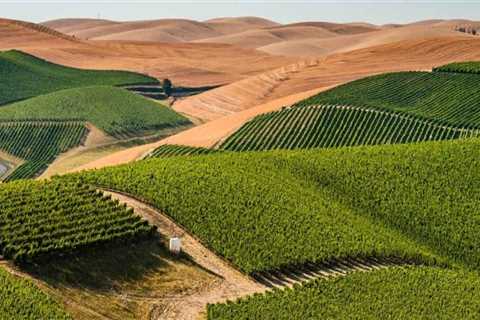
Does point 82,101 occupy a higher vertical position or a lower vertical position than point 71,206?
lower

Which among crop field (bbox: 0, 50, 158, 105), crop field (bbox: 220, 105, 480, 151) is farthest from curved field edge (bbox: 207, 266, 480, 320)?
crop field (bbox: 0, 50, 158, 105)

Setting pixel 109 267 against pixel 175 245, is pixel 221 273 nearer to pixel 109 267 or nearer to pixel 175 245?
pixel 175 245

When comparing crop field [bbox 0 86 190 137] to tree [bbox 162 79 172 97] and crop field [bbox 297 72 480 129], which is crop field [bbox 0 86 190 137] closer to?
tree [bbox 162 79 172 97]

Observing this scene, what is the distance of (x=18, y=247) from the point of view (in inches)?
1415

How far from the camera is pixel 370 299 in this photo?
37.2m

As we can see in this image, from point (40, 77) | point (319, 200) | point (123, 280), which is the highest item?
point (123, 280)

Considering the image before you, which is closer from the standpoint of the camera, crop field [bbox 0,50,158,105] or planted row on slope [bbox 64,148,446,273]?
planted row on slope [bbox 64,148,446,273]

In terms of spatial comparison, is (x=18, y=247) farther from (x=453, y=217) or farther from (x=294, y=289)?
(x=453, y=217)

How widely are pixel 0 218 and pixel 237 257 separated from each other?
45.5ft

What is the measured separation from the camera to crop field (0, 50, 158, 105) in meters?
128

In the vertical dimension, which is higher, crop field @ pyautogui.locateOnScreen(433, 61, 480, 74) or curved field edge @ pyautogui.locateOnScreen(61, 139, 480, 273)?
crop field @ pyautogui.locateOnScreen(433, 61, 480, 74)

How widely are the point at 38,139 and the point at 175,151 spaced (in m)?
30.2

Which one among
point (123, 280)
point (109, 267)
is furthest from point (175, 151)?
point (123, 280)

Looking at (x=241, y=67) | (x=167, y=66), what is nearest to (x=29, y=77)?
(x=167, y=66)
